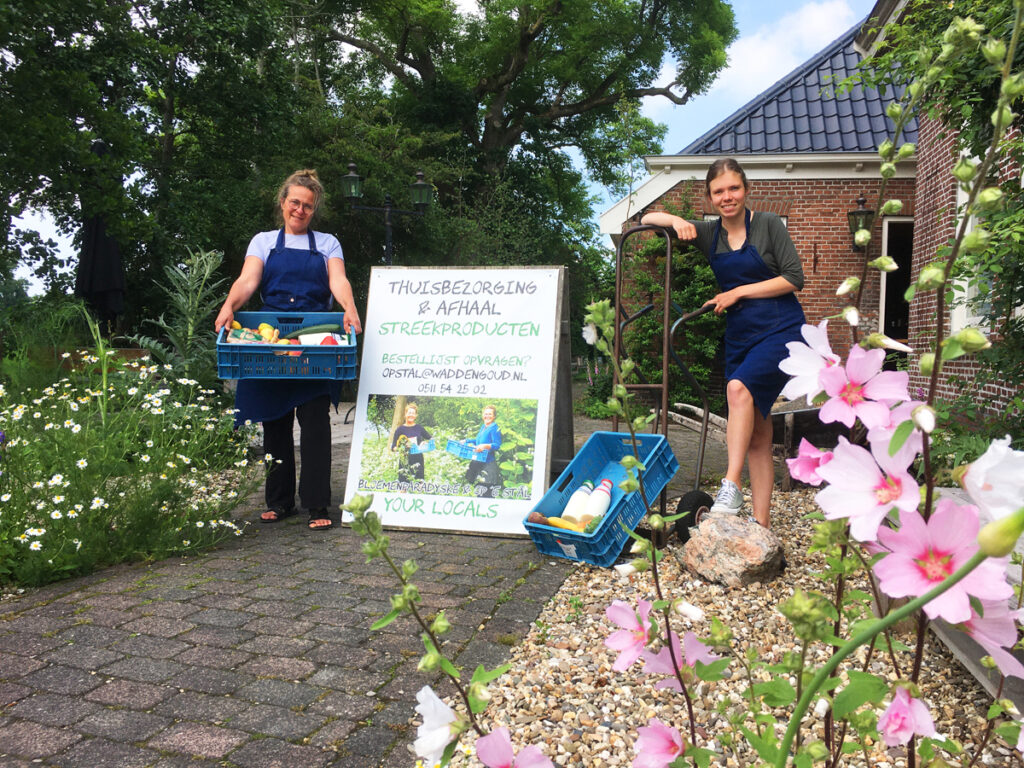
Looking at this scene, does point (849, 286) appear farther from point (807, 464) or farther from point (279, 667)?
point (279, 667)

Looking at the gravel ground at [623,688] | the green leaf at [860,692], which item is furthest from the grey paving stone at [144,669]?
the green leaf at [860,692]

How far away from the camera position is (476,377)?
4383 millimetres

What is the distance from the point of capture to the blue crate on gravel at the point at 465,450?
4262 mm

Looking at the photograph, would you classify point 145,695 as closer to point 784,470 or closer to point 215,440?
point 215,440

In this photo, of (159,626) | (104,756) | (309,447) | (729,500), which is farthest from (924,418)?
(309,447)

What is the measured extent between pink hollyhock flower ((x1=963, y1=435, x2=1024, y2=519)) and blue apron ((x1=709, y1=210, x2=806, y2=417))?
296 centimetres

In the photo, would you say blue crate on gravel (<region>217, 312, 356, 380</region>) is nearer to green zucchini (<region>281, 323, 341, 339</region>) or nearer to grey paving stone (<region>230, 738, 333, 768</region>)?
green zucchini (<region>281, 323, 341, 339</region>)

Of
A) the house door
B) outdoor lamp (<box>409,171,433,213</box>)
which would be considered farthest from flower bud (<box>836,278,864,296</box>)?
the house door

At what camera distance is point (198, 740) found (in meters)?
1.96

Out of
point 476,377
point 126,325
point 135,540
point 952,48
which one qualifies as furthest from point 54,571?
point 126,325

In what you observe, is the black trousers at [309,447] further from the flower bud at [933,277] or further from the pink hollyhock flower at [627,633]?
the flower bud at [933,277]

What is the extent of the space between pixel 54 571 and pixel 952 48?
3.68 m

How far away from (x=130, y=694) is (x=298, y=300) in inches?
A: 97.9

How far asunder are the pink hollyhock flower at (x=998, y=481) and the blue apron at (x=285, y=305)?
392 centimetres
